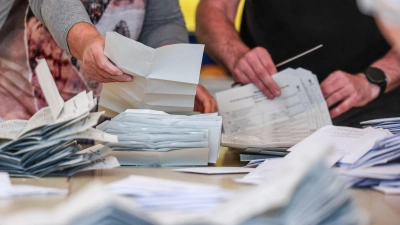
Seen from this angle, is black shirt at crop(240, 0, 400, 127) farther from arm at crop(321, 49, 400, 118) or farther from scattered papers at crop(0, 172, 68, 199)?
scattered papers at crop(0, 172, 68, 199)

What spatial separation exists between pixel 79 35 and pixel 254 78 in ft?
2.09

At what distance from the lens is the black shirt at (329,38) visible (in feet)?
6.33

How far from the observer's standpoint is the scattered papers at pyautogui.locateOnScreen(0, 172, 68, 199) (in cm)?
81

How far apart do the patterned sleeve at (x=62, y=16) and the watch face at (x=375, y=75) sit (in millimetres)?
948

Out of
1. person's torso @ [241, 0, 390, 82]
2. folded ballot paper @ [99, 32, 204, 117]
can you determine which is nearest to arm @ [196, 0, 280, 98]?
person's torso @ [241, 0, 390, 82]

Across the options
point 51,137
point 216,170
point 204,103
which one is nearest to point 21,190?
point 51,137

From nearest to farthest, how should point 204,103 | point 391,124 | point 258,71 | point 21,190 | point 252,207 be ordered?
point 252,207, point 21,190, point 391,124, point 204,103, point 258,71

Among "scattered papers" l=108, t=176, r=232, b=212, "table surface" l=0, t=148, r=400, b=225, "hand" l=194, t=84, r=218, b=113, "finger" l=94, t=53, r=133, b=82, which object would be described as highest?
"finger" l=94, t=53, r=133, b=82

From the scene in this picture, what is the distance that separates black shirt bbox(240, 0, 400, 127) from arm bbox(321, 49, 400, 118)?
105mm

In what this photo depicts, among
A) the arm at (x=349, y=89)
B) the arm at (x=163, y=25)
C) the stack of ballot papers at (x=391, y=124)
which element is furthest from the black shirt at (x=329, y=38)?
the stack of ballot papers at (x=391, y=124)

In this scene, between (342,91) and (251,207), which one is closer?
(251,207)

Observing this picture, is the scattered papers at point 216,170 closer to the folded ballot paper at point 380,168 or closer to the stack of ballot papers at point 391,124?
the folded ballot paper at point 380,168

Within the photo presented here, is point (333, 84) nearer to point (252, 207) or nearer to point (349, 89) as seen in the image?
point (349, 89)

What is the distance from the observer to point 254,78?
174 centimetres
